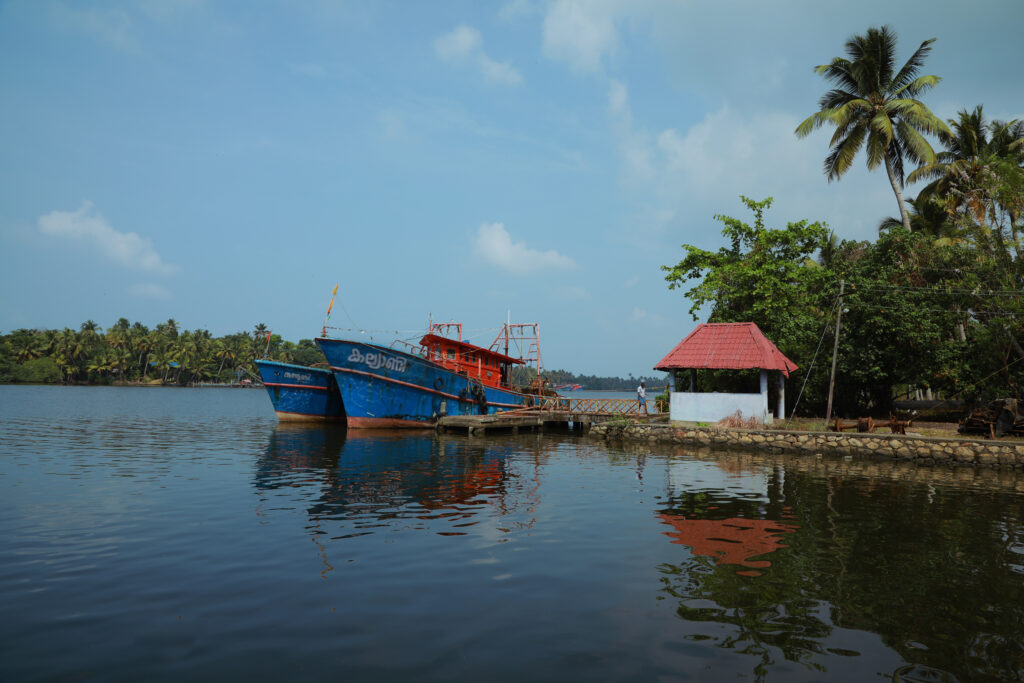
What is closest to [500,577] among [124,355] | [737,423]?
[737,423]

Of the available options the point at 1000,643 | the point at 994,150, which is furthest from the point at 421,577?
the point at 994,150

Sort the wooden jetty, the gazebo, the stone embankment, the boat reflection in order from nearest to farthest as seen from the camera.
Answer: the boat reflection < the stone embankment < the gazebo < the wooden jetty

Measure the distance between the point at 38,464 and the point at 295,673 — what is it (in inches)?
659

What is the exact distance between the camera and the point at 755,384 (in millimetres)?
32812

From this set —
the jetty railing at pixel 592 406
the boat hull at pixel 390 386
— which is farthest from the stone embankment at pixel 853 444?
the boat hull at pixel 390 386

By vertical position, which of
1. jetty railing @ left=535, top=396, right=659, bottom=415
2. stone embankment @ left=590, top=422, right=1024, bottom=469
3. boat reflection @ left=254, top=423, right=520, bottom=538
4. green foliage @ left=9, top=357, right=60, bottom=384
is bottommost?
boat reflection @ left=254, top=423, right=520, bottom=538

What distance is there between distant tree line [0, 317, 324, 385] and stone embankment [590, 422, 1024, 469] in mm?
78035

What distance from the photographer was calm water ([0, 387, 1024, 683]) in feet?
18.7

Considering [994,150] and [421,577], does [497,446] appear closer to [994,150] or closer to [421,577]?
[421,577]

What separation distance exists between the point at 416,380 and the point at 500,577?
891 inches

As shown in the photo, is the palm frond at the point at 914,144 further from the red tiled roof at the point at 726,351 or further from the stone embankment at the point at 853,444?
the stone embankment at the point at 853,444

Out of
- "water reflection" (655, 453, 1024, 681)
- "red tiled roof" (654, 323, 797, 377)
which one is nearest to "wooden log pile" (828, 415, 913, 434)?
"red tiled roof" (654, 323, 797, 377)

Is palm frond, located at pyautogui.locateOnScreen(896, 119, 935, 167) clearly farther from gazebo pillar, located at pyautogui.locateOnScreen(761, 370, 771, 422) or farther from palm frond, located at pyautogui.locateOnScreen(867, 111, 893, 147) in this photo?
gazebo pillar, located at pyautogui.locateOnScreen(761, 370, 771, 422)

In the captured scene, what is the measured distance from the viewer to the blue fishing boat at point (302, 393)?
3331 centimetres
